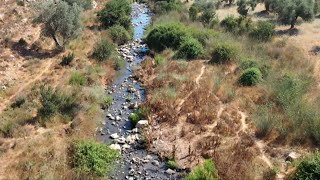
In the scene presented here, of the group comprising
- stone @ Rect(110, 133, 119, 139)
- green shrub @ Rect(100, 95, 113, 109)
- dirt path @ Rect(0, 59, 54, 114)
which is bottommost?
stone @ Rect(110, 133, 119, 139)

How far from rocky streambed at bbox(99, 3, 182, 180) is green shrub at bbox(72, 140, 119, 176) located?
0.59m

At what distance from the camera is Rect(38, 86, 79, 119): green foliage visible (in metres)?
21.7

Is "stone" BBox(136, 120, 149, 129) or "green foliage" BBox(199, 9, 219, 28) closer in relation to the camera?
"stone" BBox(136, 120, 149, 129)

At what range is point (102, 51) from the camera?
31.0 meters

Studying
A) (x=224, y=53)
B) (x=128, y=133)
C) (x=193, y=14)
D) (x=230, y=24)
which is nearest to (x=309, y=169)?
(x=128, y=133)

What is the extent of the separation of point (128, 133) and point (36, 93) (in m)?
6.97

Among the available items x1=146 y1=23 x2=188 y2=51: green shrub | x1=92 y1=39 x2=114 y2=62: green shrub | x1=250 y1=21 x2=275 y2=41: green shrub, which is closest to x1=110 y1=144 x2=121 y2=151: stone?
x1=92 y1=39 x2=114 y2=62: green shrub

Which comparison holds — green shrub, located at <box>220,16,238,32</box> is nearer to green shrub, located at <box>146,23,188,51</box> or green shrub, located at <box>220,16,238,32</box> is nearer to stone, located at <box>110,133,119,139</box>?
green shrub, located at <box>146,23,188,51</box>

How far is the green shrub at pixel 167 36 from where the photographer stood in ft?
110

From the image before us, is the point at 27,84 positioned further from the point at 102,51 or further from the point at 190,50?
the point at 190,50

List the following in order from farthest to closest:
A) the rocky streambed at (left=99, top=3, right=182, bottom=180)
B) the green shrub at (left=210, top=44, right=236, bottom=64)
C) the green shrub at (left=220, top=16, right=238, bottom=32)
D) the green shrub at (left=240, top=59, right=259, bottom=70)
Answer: the green shrub at (left=220, top=16, right=238, bottom=32) < the green shrub at (left=210, top=44, right=236, bottom=64) < the green shrub at (left=240, top=59, right=259, bottom=70) < the rocky streambed at (left=99, top=3, right=182, bottom=180)

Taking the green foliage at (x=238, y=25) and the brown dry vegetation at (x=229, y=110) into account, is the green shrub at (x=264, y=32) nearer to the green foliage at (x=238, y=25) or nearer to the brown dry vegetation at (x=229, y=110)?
the brown dry vegetation at (x=229, y=110)

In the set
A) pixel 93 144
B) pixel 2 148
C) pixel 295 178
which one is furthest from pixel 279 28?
pixel 2 148

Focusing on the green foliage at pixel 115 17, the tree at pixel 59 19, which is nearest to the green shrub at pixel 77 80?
the tree at pixel 59 19
